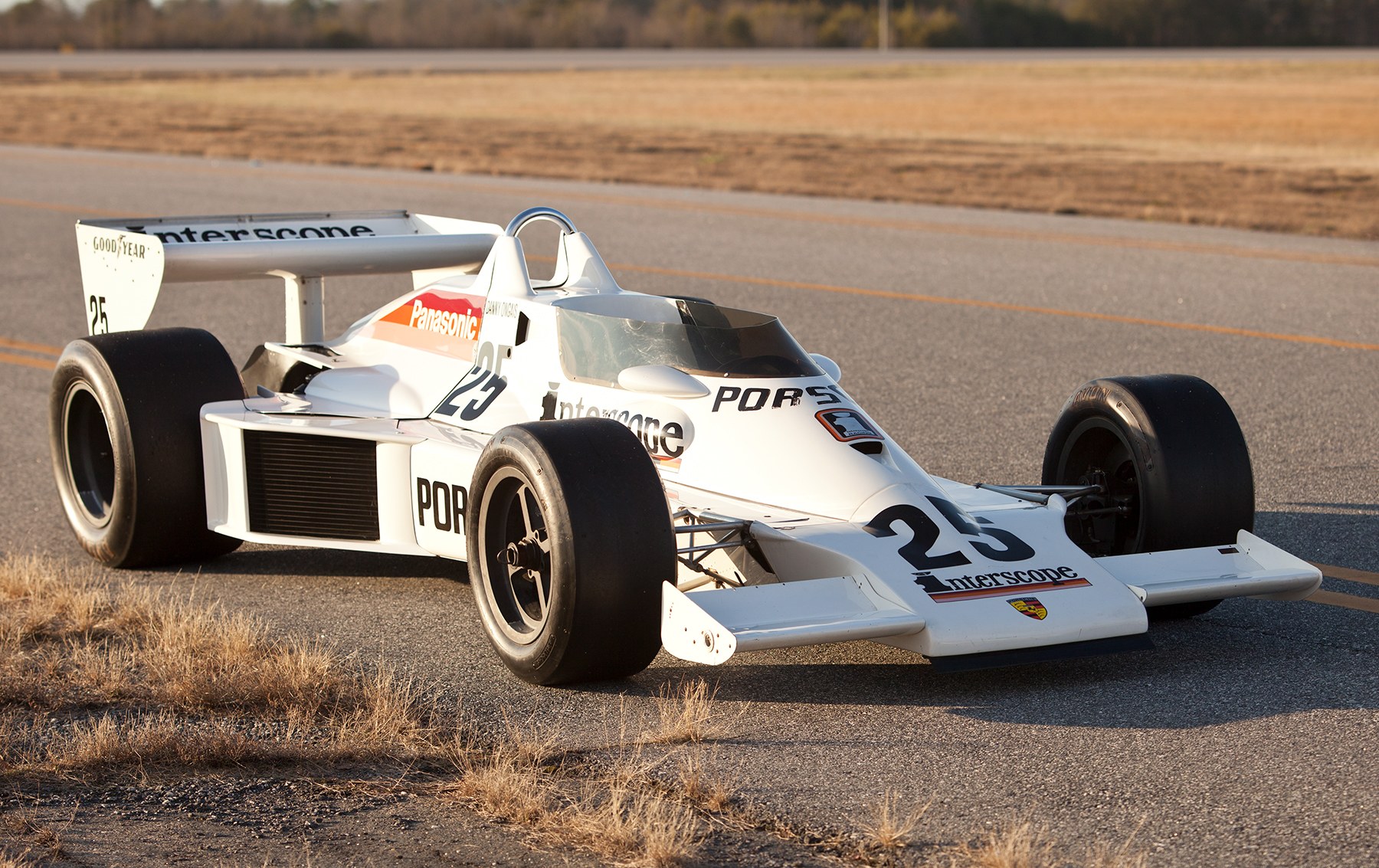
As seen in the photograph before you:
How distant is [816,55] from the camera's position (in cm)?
7131

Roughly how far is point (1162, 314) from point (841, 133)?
2007 cm

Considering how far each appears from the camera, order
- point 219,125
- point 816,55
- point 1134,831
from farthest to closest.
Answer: point 816,55
point 219,125
point 1134,831

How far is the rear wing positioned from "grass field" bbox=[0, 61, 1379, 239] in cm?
1257

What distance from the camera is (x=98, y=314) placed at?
8062 millimetres

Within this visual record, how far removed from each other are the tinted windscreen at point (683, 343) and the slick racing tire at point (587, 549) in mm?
707

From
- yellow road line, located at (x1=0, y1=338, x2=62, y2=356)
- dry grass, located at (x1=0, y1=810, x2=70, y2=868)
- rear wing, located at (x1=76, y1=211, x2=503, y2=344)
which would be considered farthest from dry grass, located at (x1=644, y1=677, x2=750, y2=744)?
yellow road line, located at (x1=0, y1=338, x2=62, y2=356)

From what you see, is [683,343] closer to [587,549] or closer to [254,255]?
[587,549]

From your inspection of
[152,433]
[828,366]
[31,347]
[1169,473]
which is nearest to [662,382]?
[828,366]

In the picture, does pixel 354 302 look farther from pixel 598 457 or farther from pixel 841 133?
pixel 841 133

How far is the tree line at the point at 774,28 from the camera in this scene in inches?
3369

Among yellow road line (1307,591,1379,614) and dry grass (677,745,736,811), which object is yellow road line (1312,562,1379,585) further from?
dry grass (677,745,736,811)

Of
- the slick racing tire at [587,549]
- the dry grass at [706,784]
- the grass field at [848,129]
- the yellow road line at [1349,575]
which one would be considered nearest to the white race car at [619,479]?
the slick racing tire at [587,549]

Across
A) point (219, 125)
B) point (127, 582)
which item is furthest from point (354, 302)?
point (219, 125)

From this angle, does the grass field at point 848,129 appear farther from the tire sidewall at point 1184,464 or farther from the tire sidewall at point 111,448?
the tire sidewall at point 111,448
